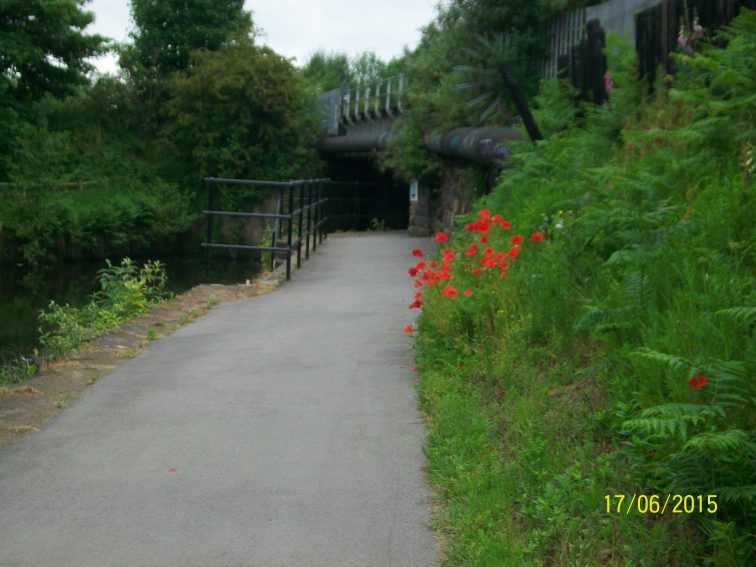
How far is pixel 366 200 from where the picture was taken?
139 ft

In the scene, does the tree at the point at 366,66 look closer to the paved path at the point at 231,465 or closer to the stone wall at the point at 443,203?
the stone wall at the point at 443,203

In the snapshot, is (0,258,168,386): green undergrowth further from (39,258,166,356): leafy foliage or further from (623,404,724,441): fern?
(623,404,724,441): fern

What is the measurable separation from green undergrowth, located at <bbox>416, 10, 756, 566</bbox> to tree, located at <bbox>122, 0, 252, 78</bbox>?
128 ft

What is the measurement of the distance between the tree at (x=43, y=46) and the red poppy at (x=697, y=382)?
34.1m

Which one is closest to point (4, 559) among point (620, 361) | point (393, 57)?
point (620, 361)

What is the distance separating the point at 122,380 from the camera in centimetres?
841

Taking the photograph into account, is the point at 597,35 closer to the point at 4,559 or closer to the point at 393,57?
the point at 4,559

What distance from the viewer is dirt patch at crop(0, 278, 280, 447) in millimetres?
7201

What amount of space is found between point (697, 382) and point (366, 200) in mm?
38179

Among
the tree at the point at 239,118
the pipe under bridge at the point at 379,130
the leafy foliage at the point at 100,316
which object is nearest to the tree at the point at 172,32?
the tree at the point at 239,118

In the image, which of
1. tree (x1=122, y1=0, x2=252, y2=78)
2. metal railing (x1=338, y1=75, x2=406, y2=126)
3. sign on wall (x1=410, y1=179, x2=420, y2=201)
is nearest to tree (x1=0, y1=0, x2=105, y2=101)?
tree (x1=122, y1=0, x2=252, y2=78)

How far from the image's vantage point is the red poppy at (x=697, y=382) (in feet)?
14.5

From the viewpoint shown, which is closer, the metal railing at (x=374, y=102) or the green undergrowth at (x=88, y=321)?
the green undergrowth at (x=88, y=321)

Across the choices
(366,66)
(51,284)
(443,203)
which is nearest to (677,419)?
(443,203)
